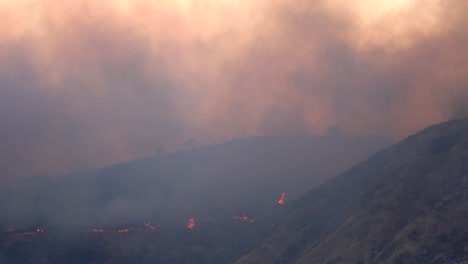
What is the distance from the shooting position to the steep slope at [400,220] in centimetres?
12194

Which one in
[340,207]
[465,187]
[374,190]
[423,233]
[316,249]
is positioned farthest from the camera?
[340,207]

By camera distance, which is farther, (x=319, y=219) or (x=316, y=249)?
(x=319, y=219)

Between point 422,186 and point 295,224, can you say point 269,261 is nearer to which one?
point 295,224

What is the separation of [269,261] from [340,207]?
36653 mm

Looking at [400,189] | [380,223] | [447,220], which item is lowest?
[447,220]

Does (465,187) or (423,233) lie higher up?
(465,187)

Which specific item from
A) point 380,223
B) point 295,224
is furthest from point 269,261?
point 380,223

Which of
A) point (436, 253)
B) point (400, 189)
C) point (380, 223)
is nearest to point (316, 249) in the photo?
point (380, 223)

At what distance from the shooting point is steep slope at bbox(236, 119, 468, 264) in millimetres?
121938

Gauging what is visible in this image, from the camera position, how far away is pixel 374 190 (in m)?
175

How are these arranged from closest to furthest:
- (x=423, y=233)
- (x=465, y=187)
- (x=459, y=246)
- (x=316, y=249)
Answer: (x=459, y=246), (x=423, y=233), (x=465, y=187), (x=316, y=249)

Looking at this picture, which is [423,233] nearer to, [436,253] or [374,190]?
[436,253]

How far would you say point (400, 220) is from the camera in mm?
142625

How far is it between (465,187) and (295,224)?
2859 inches
